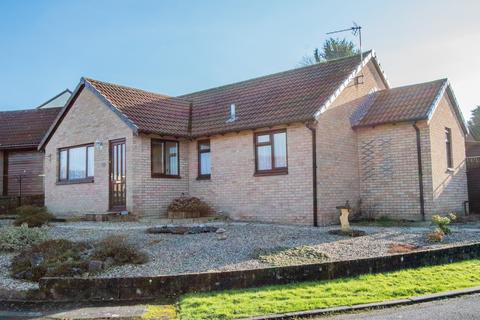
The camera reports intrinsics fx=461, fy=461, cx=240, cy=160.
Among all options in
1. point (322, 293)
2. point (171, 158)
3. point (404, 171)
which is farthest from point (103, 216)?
point (322, 293)

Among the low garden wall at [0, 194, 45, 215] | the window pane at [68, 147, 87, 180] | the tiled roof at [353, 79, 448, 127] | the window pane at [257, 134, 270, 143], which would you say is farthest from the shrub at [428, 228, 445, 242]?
the low garden wall at [0, 194, 45, 215]

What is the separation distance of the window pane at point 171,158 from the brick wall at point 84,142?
172 centimetres

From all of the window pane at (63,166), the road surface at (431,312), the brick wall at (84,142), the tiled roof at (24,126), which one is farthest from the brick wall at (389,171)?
the tiled roof at (24,126)

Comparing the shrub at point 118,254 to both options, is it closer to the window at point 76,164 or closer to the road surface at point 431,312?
the road surface at point 431,312

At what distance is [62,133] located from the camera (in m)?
19.6

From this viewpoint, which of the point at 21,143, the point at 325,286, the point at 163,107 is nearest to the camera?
the point at 325,286

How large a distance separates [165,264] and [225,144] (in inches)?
354

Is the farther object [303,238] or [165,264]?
[303,238]

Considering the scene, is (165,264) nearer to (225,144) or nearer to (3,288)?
(3,288)

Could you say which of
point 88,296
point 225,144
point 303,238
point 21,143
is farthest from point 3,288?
point 21,143

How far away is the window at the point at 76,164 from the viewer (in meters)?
18.3

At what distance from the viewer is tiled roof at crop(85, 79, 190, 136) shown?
17078mm

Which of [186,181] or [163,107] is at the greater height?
[163,107]

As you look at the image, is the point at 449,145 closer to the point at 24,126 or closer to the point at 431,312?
the point at 431,312
